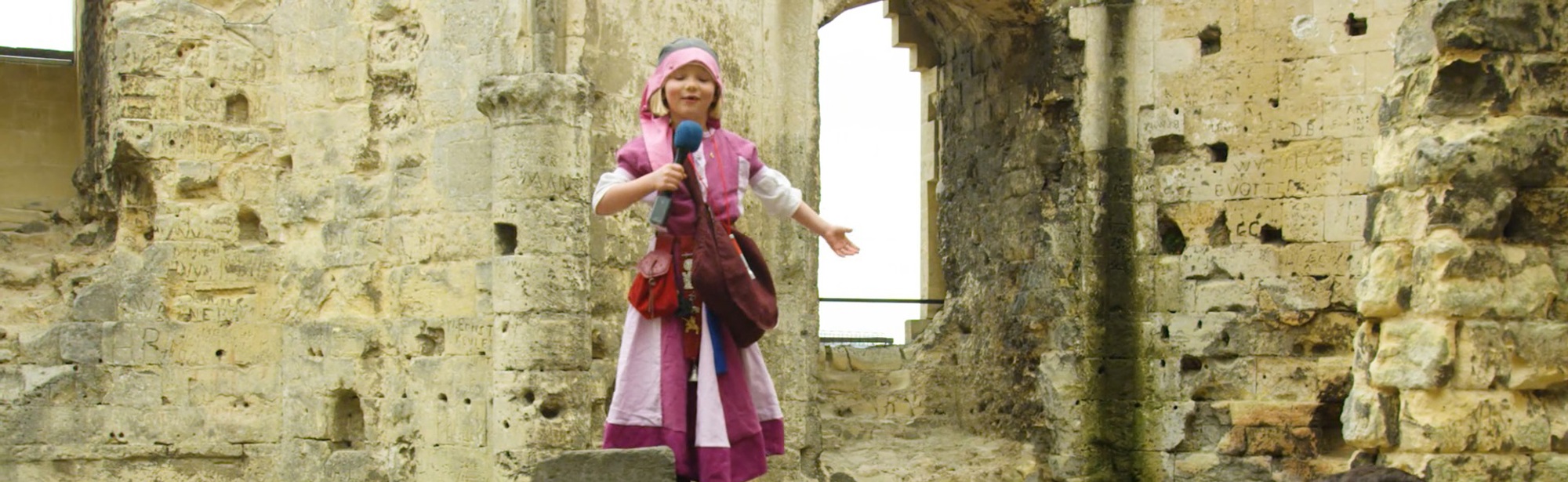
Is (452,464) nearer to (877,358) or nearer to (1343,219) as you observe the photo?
(1343,219)

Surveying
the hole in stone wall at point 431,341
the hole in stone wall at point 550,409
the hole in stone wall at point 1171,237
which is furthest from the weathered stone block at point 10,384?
the hole in stone wall at point 1171,237

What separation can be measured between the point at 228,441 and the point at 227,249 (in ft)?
2.82

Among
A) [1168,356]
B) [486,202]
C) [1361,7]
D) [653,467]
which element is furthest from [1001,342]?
[653,467]

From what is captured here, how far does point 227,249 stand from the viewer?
9688 mm

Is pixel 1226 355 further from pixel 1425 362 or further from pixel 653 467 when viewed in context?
pixel 653 467

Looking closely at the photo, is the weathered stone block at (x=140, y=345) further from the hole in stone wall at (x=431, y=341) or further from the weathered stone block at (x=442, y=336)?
the hole in stone wall at (x=431, y=341)

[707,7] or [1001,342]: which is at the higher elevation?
[707,7]

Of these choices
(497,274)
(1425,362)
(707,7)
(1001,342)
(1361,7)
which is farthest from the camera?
(1001,342)

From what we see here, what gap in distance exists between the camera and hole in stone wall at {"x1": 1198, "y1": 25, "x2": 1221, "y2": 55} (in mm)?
11383

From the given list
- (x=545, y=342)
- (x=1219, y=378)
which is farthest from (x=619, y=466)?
(x=1219, y=378)

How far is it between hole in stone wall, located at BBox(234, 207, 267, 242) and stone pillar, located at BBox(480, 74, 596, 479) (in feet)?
5.68

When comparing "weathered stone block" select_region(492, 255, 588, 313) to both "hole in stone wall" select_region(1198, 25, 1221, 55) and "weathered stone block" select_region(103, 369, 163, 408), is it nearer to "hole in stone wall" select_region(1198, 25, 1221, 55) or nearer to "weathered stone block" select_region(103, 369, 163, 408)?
"weathered stone block" select_region(103, 369, 163, 408)

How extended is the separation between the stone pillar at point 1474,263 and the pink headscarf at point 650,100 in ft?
7.68

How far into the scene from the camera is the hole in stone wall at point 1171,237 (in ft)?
37.8
